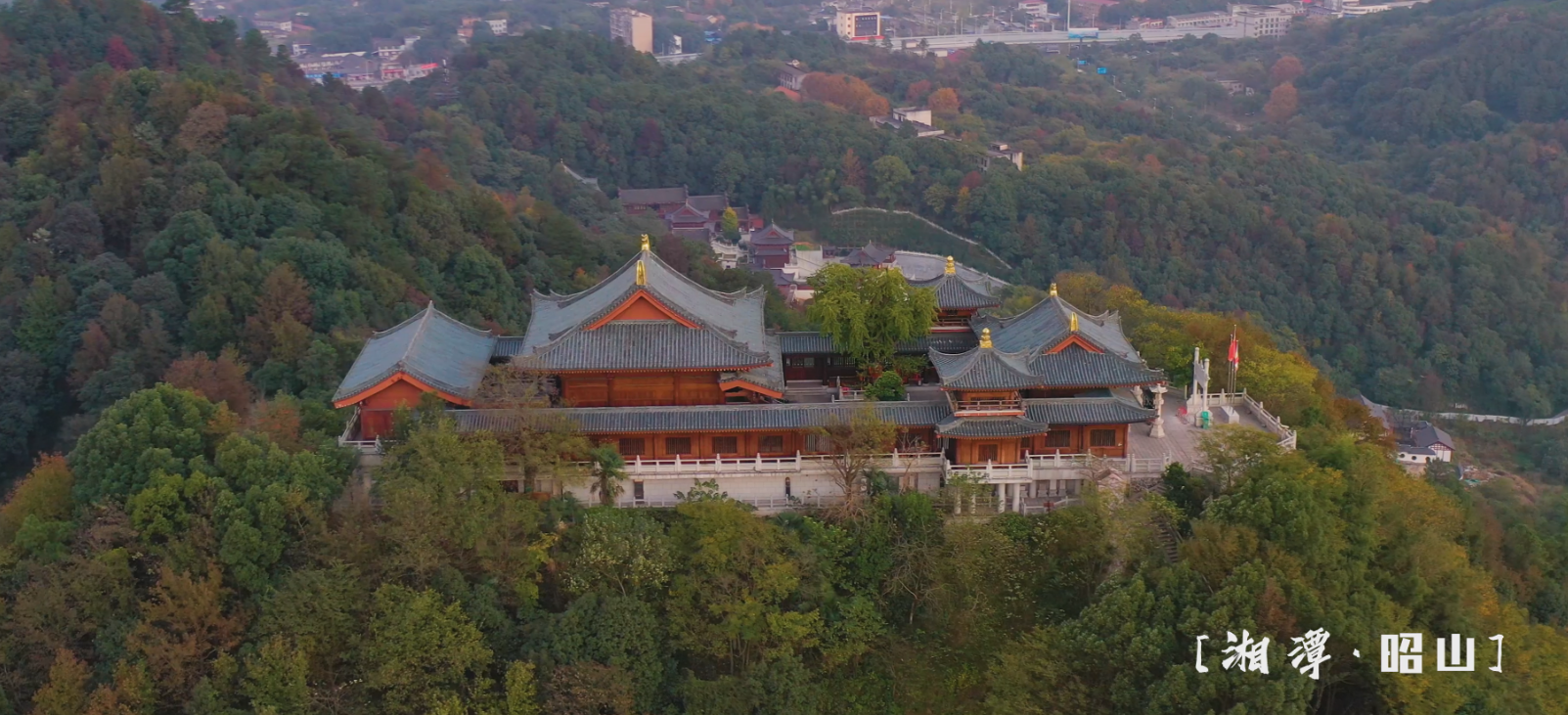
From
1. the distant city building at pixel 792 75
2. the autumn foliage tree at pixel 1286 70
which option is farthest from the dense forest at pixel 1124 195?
the autumn foliage tree at pixel 1286 70

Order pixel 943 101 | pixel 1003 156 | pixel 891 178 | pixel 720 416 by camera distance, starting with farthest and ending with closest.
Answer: pixel 943 101 → pixel 1003 156 → pixel 891 178 → pixel 720 416

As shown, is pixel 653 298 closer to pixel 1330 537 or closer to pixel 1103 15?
pixel 1330 537

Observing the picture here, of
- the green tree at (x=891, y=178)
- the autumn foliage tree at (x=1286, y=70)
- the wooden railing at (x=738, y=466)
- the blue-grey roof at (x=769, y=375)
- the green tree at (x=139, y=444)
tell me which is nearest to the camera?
the green tree at (x=139, y=444)

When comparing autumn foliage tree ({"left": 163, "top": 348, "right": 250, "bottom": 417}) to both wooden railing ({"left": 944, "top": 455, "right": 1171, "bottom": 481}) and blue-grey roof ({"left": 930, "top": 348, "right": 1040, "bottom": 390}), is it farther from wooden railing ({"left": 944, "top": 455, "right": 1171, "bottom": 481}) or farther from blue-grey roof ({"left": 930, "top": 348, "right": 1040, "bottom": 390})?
wooden railing ({"left": 944, "top": 455, "right": 1171, "bottom": 481})

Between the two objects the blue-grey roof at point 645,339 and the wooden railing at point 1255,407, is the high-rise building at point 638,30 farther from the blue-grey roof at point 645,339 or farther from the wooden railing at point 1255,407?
the wooden railing at point 1255,407

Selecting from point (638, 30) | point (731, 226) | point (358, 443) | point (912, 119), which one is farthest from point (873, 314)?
point (638, 30)

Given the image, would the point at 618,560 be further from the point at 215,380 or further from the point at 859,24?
the point at 859,24
